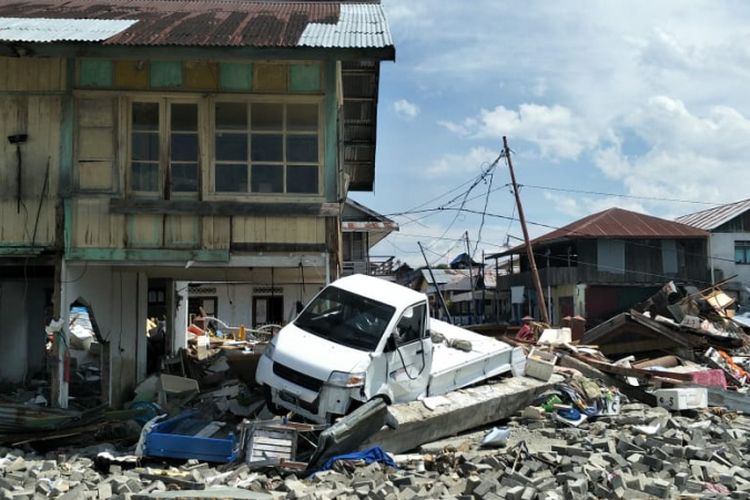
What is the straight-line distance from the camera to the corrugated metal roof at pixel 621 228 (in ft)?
137

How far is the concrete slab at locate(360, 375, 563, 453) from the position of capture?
9914mm

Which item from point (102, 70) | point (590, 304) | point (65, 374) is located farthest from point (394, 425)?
point (590, 304)

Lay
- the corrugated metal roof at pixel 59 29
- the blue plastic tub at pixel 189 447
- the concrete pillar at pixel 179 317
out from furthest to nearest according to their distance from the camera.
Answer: the concrete pillar at pixel 179 317 < the corrugated metal roof at pixel 59 29 < the blue plastic tub at pixel 189 447

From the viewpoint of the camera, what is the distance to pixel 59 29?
1174 centimetres

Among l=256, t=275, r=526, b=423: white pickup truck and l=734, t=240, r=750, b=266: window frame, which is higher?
l=734, t=240, r=750, b=266: window frame

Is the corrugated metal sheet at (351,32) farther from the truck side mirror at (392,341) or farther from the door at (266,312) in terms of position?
the door at (266,312)

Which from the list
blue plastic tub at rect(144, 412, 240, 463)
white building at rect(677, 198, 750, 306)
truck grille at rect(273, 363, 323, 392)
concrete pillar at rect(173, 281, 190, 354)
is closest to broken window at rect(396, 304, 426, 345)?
truck grille at rect(273, 363, 323, 392)

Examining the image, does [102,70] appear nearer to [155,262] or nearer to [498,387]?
[155,262]

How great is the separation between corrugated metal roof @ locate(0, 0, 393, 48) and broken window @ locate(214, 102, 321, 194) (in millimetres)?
1169

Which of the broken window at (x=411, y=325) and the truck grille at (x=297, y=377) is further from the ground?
the broken window at (x=411, y=325)

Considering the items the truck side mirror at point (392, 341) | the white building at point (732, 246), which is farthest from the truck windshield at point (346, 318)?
the white building at point (732, 246)

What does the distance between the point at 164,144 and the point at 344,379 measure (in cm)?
511

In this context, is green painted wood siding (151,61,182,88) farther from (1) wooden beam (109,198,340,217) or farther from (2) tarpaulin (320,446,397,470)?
(2) tarpaulin (320,446,397,470)

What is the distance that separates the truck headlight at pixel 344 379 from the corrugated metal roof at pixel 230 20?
4836mm
